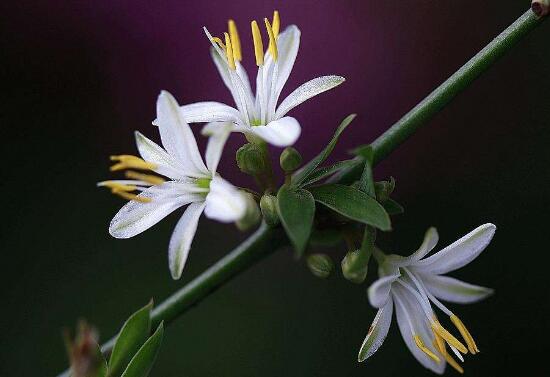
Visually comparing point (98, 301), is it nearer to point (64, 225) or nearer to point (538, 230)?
point (64, 225)

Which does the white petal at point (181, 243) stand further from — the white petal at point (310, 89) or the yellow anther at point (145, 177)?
the white petal at point (310, 89)

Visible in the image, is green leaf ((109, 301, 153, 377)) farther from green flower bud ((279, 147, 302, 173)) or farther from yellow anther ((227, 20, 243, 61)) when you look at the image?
yellow anther ((227, 20, 243, 61))

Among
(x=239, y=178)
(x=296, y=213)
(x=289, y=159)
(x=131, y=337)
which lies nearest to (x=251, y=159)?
(x=289, y=159)

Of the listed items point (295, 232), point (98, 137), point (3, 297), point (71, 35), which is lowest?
point (295, 232)

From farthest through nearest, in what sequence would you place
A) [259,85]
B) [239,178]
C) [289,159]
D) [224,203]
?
1. [239,178]
2. [259,85]
3. [289,159]
4. [224,203]

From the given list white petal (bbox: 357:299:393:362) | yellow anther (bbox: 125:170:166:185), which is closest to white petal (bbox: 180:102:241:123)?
yellow anther (bbox: 125:170:166:185)

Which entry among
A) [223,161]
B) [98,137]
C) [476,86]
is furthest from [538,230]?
[98,137]

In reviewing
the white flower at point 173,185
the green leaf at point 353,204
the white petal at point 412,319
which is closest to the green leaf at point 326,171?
the green leaf at point 353,204

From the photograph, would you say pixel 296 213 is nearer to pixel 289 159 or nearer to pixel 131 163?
pixel 289 159
